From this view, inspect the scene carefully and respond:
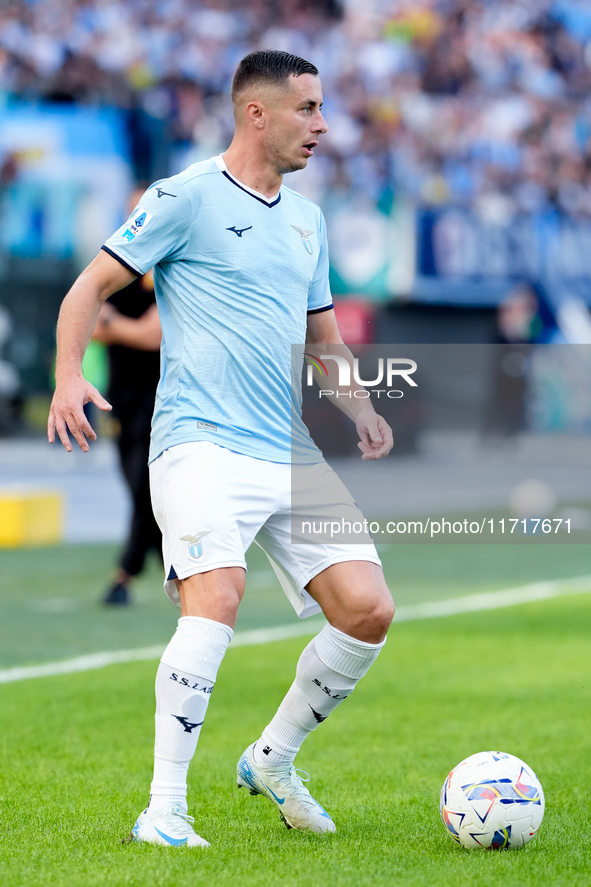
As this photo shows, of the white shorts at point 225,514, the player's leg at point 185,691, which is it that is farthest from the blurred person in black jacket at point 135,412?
the player's leg at point 185,691

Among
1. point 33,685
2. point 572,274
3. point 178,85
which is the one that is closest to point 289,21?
point 178,85

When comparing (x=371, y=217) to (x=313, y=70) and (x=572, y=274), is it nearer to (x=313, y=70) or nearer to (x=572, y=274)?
(x=572, y=274)

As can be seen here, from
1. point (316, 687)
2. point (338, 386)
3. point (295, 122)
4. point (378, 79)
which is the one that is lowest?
point (316, 687)

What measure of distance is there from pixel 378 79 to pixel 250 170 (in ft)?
63.3

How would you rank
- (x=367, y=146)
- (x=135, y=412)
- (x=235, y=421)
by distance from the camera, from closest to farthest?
1. (x=235, y=421)
2. (x=135, y=412)
3. (x=367, y=146)

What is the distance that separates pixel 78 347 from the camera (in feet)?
10.7

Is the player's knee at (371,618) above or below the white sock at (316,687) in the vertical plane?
above

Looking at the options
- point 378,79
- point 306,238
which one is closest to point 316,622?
point 306,238

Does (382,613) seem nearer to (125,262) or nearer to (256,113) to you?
(125,262)

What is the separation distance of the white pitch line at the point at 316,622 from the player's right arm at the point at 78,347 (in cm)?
297

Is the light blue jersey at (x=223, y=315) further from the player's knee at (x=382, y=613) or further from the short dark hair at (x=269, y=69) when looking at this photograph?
the player's knee at (x=382, y=613)

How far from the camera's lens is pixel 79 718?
17.1 feet

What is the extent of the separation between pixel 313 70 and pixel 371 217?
53.3 ft

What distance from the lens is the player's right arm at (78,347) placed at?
3.21 m
